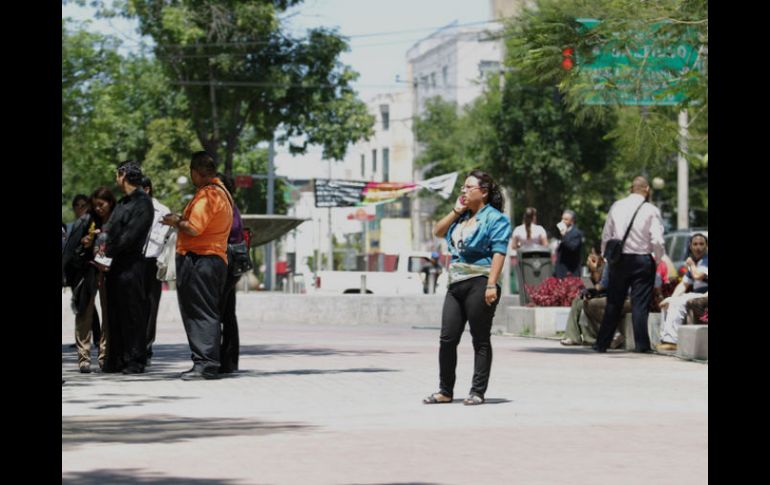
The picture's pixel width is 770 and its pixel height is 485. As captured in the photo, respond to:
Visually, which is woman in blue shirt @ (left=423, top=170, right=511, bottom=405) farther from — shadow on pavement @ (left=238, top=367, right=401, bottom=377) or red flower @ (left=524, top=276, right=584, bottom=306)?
red flower @ (left=524, top=276, right=584, bottom=306)

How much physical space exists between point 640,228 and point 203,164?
550cm

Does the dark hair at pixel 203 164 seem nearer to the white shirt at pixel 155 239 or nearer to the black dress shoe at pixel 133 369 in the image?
the white shirt at pixel 155 239

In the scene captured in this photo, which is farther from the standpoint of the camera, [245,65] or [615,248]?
[245,65]

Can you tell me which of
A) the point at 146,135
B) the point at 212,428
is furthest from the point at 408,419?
the point at 146,135

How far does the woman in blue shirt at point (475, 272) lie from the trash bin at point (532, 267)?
1223 centimetres

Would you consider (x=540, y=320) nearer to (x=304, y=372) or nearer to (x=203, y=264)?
(x=304, y=372)

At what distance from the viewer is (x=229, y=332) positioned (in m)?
14.9

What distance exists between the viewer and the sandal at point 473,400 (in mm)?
11680

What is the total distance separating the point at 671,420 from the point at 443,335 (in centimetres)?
210

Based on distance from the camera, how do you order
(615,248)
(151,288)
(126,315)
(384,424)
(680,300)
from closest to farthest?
(384,424)
(126,315)
(151,288)
(680,300)
(615,248)

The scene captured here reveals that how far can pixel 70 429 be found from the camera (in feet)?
32.4

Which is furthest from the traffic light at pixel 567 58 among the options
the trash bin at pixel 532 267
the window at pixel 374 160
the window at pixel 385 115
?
the window at pixel 374 160

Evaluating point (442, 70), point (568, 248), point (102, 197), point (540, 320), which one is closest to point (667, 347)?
point (540, 320)
